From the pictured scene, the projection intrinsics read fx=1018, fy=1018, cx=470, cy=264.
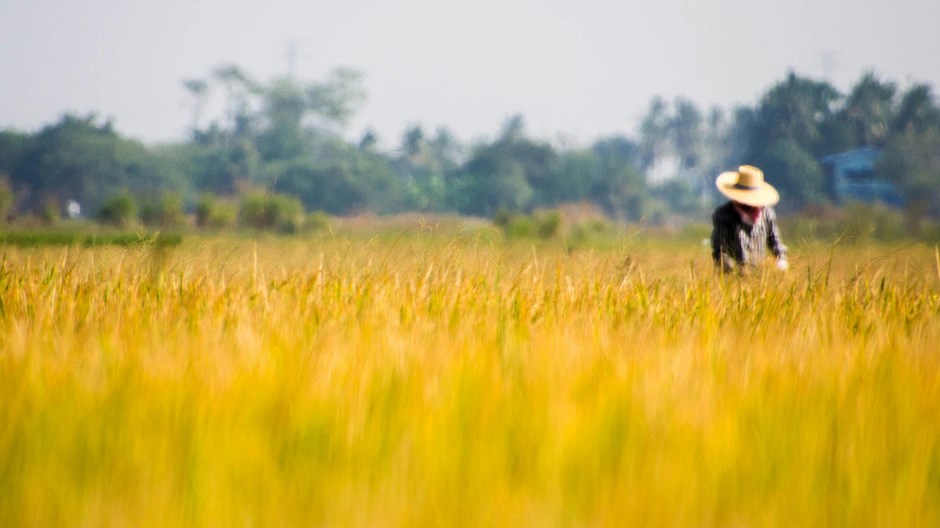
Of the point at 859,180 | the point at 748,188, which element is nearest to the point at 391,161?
the point at 859,180

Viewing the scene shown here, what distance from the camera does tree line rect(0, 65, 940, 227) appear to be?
40344mm

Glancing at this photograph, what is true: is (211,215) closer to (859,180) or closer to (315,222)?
(315,222)

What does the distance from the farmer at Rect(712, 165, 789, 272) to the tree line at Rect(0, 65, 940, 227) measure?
31947 mm

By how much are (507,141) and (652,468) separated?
151 feet

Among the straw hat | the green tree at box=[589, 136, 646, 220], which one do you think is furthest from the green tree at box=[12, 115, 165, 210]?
the straw hat

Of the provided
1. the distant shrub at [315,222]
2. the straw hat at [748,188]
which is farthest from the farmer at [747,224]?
the distant shrub at [315,222]

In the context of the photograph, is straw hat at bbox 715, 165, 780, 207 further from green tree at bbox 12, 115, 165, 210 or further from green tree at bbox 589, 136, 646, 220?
green tree at bbox 589, 136, 646, 220

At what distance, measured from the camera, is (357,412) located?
6.43 feet

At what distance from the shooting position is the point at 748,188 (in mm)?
5969

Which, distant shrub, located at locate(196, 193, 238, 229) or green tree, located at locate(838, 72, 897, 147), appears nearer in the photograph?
distant shrub, located at locate(196, 193, 238, 229)

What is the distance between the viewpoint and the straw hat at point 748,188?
5.74m

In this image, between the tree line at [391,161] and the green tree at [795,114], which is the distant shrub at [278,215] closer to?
the tree line at [391,161]

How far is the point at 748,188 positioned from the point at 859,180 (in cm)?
4037

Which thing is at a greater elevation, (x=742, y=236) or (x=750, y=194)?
(x=750, y=194)
